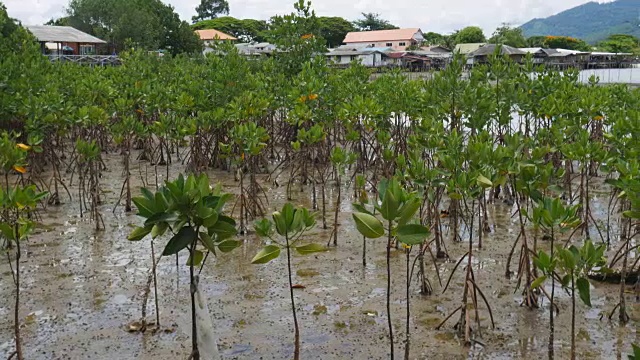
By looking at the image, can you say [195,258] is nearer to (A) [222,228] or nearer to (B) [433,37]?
(A) [222,228]

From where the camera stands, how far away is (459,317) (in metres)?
3.47

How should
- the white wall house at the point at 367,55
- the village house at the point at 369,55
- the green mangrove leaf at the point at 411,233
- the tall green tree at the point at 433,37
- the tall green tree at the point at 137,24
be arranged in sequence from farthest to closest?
1. the tall green tree at the point at 433,37
2. the village house at the point at 369,55
3. the white wall house at the point at 367,55
4. the tall green tree at the point at 137,24
5. the green mangrove leaf at the point at 411,233

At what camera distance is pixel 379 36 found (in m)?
55.3

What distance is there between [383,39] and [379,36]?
0.48m

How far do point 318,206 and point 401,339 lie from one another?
3.03m

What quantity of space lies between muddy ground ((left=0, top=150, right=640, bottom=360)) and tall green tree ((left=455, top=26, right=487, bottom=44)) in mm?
51704

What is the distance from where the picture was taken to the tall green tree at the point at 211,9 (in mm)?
72625

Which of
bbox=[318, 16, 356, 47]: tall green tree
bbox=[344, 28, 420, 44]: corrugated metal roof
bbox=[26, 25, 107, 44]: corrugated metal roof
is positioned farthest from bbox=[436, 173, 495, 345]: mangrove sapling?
bbox=[318, 16, 356, 47]: tall green tree

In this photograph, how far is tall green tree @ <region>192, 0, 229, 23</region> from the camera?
72.6m

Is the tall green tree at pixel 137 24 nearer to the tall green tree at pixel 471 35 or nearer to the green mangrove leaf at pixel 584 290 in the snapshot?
the tall green tree at pixel 471 35

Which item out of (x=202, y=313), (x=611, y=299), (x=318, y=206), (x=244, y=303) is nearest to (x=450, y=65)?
(x=318, y=206)

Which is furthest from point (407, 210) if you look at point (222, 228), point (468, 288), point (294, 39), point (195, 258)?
point (294, 39)

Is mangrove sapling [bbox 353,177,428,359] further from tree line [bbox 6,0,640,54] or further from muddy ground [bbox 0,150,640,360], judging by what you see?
tree line [bbox 6,0,640,54]

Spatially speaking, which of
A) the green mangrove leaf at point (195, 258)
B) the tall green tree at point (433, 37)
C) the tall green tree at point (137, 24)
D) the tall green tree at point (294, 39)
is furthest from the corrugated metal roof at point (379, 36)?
the green mangrove leaf at point (195, 258)
